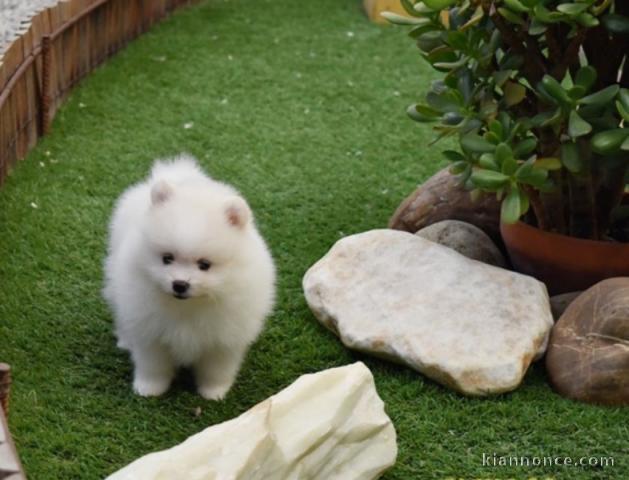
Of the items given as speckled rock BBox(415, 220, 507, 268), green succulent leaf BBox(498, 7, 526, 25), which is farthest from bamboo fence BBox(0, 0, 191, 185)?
green succulent leaf BBox(498, 7, 526, 25)

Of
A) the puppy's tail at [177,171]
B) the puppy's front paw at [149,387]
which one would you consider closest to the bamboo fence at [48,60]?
the puppy's tail at [177,171]

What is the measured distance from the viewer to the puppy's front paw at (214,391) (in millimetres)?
3080

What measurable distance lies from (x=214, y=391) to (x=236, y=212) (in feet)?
1.80

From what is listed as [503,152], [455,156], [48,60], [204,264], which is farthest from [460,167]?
[48,60]

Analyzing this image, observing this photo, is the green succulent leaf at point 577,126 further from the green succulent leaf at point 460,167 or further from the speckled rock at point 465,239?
the speckled rock at point 465,239

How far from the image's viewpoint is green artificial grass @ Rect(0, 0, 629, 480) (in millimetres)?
2885

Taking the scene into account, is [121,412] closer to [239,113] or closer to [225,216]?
[225,216]

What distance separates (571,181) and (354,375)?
3.84 ft

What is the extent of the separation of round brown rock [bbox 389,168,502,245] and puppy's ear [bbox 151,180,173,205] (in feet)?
3.98

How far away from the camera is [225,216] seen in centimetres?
286

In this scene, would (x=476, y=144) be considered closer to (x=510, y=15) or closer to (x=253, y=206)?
(x=510, y=15)

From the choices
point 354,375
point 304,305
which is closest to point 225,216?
point 354,375

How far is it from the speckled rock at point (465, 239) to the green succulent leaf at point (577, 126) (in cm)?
64

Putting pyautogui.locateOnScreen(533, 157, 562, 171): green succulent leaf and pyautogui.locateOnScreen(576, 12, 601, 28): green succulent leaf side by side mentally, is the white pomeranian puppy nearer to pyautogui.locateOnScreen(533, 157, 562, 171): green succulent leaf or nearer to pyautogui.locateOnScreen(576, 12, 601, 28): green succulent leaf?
pyautogui.locateOnScreen(533, 157, 562, 171): green succulent leaf
